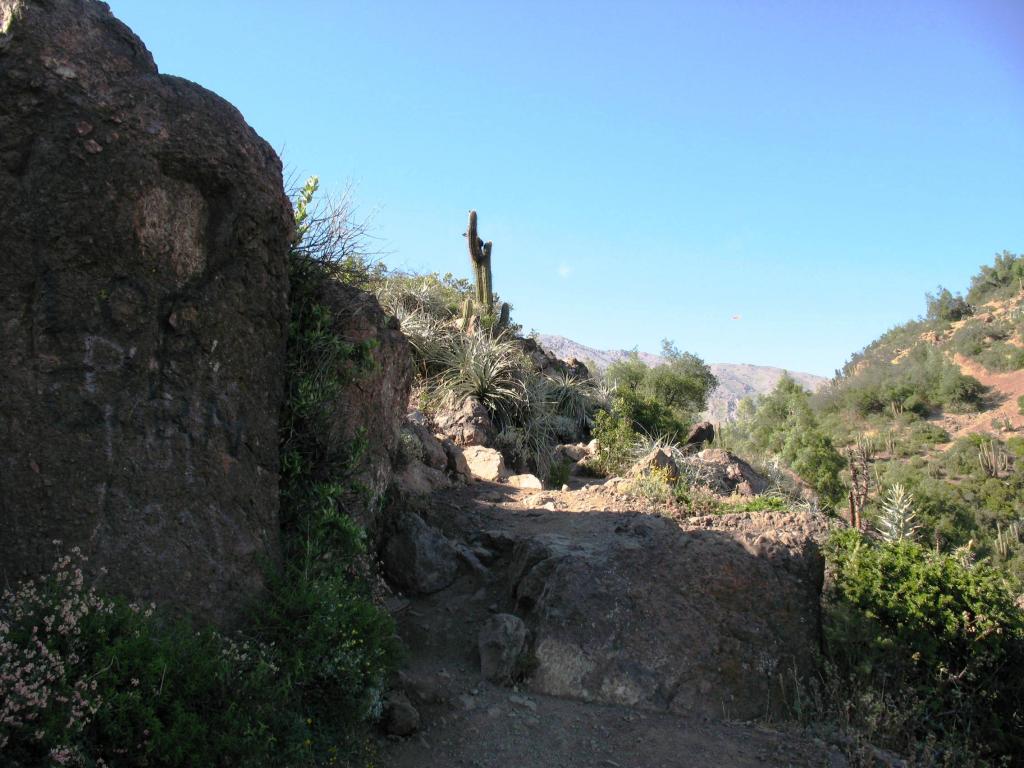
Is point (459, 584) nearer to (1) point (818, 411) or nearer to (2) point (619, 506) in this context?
(2) point (619, 506)

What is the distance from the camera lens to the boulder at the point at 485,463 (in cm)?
1038

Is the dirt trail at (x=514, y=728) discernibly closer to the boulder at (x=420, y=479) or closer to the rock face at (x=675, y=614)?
the rock face at (x=675, y=614)

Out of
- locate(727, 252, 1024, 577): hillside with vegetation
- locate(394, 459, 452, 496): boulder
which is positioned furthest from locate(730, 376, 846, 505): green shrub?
locate(394, 459, 452, 496): boulder

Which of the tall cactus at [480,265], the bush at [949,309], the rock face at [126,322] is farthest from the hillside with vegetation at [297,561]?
the bush at [949,309]

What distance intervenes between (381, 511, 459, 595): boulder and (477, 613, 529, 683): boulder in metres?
0.94

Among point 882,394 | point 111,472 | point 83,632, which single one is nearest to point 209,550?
point 111,472

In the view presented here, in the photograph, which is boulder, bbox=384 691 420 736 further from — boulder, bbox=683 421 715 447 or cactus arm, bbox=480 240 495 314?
cactus arm, bbox=480 240 495 314

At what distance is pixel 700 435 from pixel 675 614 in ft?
31.5

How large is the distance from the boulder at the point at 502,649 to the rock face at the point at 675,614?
0.13 metres

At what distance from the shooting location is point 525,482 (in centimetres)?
1017

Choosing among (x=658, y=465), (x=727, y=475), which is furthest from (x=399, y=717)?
(x=727, y=475)

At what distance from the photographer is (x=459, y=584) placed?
6.93 meters

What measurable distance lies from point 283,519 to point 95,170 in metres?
2.40

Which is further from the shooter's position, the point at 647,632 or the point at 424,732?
the point at 647,632
